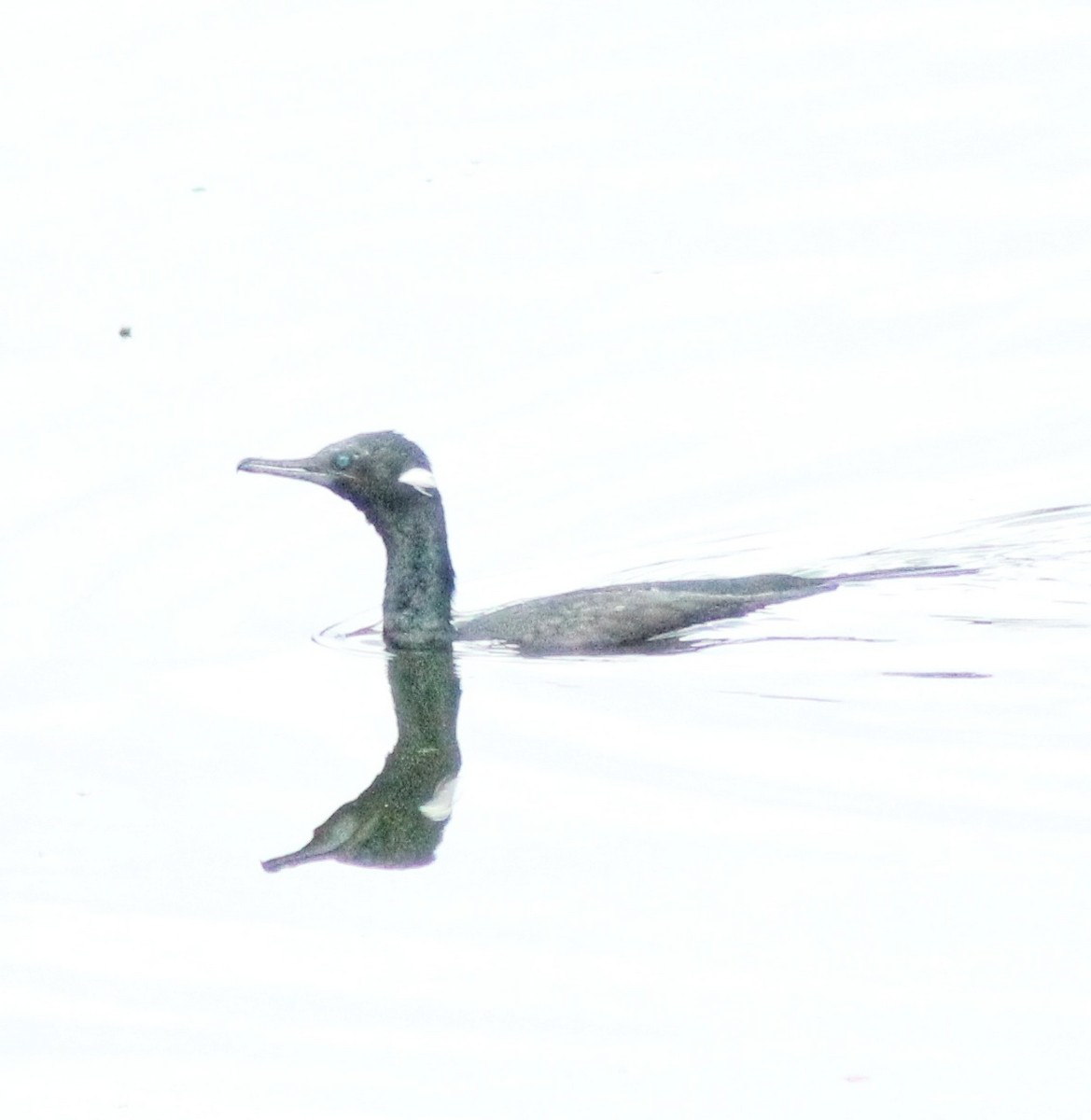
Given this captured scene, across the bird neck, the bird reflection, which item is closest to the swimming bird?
the bird neck

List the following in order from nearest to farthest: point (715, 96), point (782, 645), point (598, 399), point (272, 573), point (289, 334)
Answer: point (782, 645) → point (272, 573) → point (598, 399) → point (289, 334) → point (715, 96)

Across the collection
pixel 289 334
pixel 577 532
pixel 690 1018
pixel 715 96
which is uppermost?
pixel 715 96

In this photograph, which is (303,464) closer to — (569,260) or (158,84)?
(569,260)

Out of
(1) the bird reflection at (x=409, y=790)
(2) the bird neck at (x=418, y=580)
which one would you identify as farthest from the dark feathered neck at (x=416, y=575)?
(1) the bird reflection at (x=409, y=790)

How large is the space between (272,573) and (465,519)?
1.08 metres

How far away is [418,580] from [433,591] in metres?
0.08

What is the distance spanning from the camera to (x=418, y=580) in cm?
1086

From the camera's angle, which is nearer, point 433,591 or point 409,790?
point 409,790

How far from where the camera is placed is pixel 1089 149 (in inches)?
670

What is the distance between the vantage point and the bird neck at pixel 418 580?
10.8m

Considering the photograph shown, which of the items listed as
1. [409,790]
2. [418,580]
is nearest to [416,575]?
[418,580]

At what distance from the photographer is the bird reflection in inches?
321

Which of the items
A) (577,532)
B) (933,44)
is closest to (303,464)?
(577,532)

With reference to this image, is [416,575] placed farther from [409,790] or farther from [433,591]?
[409,790]
